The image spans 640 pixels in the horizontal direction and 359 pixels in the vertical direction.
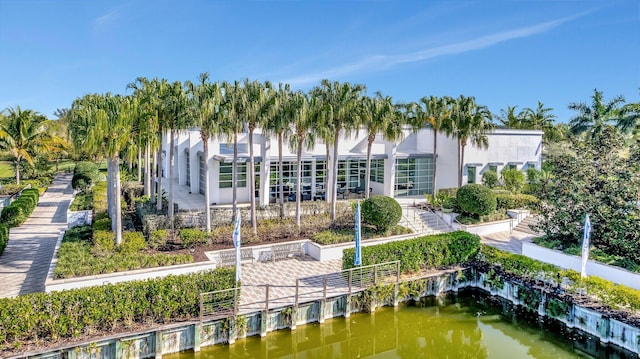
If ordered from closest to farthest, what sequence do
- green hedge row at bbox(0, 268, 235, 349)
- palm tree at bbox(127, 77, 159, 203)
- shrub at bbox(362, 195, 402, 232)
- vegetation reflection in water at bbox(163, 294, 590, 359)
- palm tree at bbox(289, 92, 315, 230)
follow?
green hedge row at bbox(0, 268, 235, 349) → vegetation reflection in water at bbox(163, 294, 590, 359) → palm tree at bbox(127, 77, 159, 203) → palm tree at bbox(289, 92, 315, 230) → shrub at bbox(362, 195, 402, 232)

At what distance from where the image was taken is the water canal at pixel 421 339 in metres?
11.6

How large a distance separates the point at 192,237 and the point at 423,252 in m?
9.32

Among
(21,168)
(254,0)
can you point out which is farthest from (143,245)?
(21,168)

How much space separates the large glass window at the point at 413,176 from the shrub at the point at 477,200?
727 cm

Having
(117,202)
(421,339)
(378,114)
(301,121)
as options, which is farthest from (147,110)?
(421,339)

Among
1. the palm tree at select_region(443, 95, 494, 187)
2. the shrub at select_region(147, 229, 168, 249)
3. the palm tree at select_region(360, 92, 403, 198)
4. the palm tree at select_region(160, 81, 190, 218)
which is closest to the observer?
the shrub at select_region(147, 229, 168, 249)

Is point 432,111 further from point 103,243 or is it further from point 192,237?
point 103,243

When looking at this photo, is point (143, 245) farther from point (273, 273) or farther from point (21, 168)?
point (21, 168)

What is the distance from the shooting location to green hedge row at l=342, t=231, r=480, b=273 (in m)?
15.0

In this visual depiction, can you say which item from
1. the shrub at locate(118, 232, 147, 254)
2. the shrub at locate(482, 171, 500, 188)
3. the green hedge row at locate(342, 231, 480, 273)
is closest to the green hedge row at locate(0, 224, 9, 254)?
the shrub at locate(118, 232, 147, 254)

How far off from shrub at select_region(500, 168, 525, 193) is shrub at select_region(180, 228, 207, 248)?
21.0 meters

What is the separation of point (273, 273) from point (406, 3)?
15974 mm

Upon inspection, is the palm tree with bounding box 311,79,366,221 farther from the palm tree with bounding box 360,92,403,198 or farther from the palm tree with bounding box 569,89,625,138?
the palm tree with bounding box 569,89,625,138

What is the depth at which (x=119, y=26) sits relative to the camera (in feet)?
76.1
